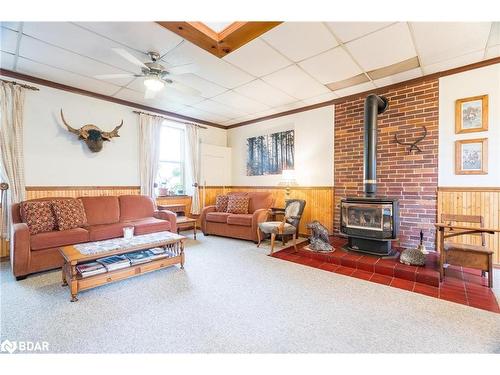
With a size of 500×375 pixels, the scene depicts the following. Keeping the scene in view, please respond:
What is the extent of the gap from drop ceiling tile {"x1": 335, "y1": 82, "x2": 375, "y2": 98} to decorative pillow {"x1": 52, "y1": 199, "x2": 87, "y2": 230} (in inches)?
174

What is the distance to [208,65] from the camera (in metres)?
2.98

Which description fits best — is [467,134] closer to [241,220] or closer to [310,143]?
[310,143]

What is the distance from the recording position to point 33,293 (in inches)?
89.1

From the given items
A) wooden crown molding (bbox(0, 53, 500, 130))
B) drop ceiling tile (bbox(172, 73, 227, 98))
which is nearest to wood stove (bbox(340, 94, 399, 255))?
wooden crown molding (bbox(0, 53, 500, 130))

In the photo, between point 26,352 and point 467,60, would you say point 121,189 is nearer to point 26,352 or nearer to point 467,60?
point 26,352

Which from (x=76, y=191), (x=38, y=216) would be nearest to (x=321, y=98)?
(x=76, y=191)

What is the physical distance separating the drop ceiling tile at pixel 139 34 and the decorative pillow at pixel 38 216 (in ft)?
7.47

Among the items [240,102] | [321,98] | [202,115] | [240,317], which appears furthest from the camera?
[202,115]

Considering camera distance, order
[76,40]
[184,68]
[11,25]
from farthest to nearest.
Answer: [184,68], [76,40], [11,25]

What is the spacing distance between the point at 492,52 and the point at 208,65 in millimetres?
3388

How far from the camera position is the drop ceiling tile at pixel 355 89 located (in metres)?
3.62

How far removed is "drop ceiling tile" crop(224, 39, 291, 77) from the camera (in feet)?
8.48
